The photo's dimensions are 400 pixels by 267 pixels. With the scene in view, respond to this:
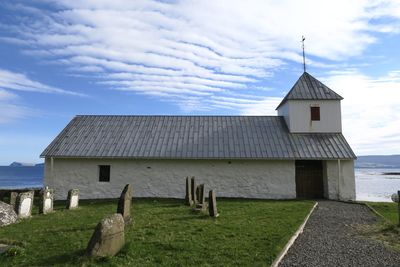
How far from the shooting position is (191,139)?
21969 mm

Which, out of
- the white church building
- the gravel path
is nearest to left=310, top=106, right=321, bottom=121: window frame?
the white church building

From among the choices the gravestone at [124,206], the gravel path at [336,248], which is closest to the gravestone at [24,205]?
the gravestone at [124,206]

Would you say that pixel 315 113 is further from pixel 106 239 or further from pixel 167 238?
pixel 106 239

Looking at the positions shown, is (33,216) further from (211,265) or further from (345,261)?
(345,261)

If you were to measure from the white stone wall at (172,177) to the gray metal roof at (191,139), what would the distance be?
531 millimetres

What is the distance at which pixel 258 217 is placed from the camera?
1269cm

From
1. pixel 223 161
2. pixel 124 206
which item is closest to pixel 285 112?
pixel 223 161

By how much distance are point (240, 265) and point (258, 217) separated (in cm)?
588

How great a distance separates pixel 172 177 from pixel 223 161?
2.93 metres

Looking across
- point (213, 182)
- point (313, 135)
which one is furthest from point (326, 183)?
point (213, 182)

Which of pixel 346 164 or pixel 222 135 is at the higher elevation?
pixel 222 135

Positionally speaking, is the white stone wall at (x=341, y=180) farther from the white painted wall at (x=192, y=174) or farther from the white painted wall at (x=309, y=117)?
the white painted wall at (x=309, y=117)

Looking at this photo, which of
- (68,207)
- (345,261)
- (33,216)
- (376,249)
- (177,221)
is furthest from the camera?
(68,207)

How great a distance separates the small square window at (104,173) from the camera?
2108cm
